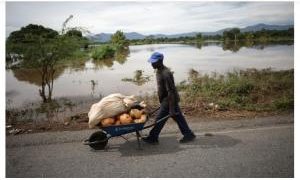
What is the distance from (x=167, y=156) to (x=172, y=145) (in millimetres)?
631

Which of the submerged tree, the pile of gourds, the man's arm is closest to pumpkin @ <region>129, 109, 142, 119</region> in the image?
the pile of gourds

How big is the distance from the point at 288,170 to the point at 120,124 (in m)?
3.16

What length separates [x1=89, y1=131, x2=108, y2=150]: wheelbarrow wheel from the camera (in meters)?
6.39

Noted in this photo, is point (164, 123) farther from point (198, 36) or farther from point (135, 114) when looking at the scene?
point (198, 36)

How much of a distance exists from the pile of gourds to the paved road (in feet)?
2.03

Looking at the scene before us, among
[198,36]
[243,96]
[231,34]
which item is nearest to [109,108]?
[243,96]

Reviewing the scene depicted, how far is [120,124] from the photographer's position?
241 inches

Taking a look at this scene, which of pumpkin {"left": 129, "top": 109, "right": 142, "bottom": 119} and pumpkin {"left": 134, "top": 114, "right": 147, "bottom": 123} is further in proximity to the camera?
pumpkin {"left": 129, "top": 109, "right": 142, "bottom": 119}

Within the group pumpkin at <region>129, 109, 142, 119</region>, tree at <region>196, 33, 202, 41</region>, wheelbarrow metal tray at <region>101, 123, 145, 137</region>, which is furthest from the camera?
tree at <region>196, 33, 202, 41</region>

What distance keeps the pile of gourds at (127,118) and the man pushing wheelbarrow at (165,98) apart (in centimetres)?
51

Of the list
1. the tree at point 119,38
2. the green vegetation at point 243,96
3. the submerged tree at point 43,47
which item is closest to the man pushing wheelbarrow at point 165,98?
the green vegetation at point 243,96

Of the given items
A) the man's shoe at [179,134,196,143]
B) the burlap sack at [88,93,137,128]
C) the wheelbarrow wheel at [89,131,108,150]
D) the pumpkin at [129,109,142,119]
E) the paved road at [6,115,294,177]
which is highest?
the burlap sack at [88,93,137,128]

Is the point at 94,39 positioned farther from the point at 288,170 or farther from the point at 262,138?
the point at 288,170

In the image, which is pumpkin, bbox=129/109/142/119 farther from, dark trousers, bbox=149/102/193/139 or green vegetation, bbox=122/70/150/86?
green vegetation, bbox=122/70/150/86
